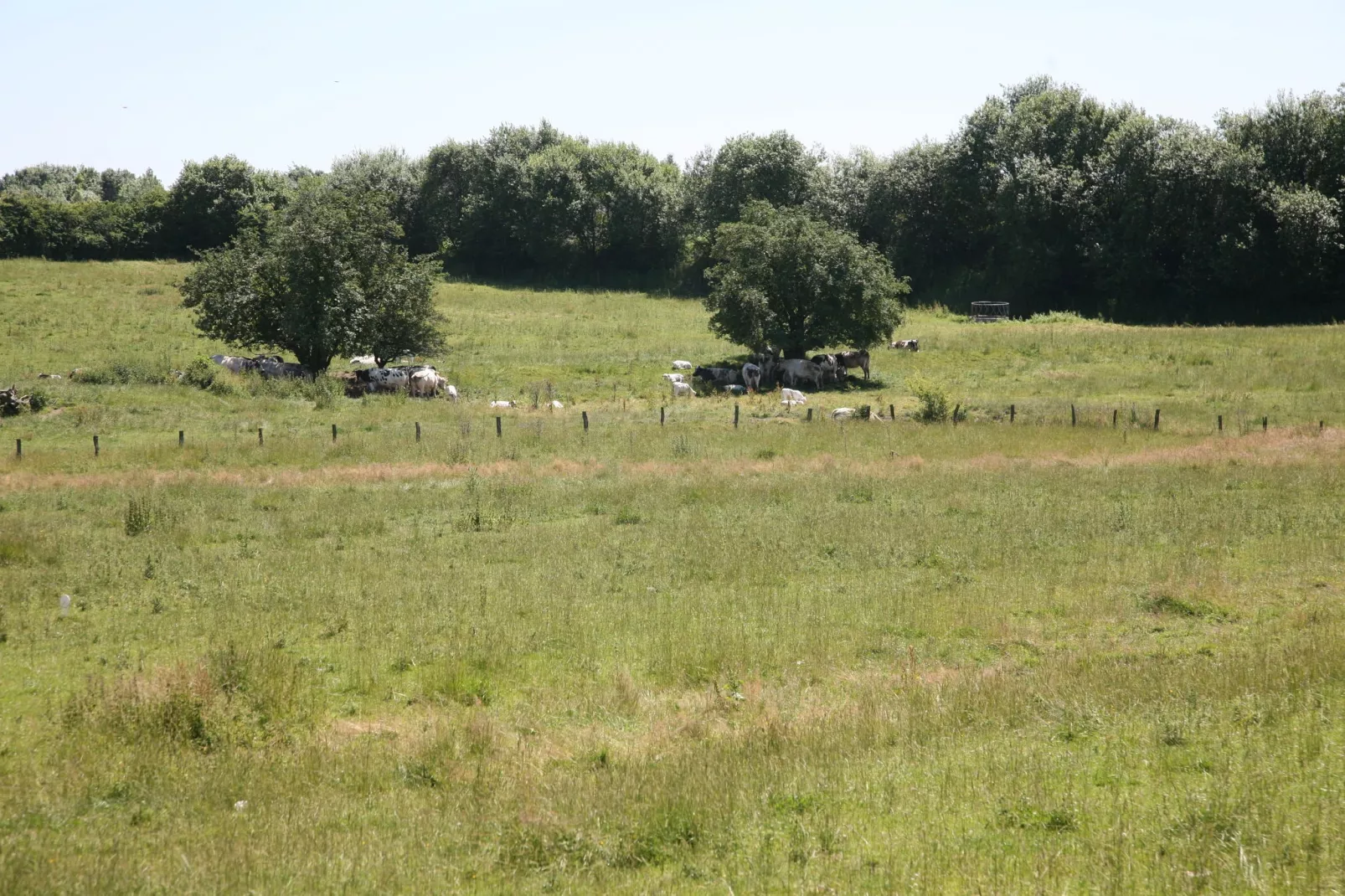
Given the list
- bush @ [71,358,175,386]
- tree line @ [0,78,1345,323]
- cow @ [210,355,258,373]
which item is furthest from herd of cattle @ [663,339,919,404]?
bush @ [71,358,175,386]

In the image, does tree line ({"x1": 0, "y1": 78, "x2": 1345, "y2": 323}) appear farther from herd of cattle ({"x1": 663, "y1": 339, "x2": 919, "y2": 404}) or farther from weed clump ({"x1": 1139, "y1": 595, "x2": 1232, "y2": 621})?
weed clump ({"x1": 1139, "y1": 595, "x2": 1232, "y2": 621})

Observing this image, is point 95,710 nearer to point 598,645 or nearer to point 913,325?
point 598,645

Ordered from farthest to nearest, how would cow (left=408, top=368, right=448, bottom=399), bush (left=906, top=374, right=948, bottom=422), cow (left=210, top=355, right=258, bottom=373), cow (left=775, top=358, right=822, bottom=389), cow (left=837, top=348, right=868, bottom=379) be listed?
cow (left=837, top=348, right=868, bottom=379)
cow (left=775, top=358, right=822, bottom=389)
cow (left=210, top=355, right=258, bottom=373)
cow (left=408, top=368, right=448, bottom=399)
bush (left=906, top=374, right=948, bottom=422)

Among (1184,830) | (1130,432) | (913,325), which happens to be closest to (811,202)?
(913,325)

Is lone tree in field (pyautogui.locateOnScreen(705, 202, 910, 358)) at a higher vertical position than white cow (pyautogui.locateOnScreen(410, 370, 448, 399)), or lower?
higher

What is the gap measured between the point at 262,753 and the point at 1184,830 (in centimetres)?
795

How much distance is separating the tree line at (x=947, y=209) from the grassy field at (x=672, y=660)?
27.9 m

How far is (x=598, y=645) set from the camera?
43.8ft

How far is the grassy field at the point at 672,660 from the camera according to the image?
7512mm

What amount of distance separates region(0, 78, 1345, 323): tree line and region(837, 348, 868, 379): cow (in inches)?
315

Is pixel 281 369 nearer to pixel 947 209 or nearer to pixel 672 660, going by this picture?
pixel 672 660

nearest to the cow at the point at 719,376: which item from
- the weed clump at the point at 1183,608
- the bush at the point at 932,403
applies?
the bush at the point at 932,403

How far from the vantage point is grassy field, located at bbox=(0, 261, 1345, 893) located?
751 cm

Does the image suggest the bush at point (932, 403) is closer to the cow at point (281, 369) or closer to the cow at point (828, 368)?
the cow at point (828, 368)
